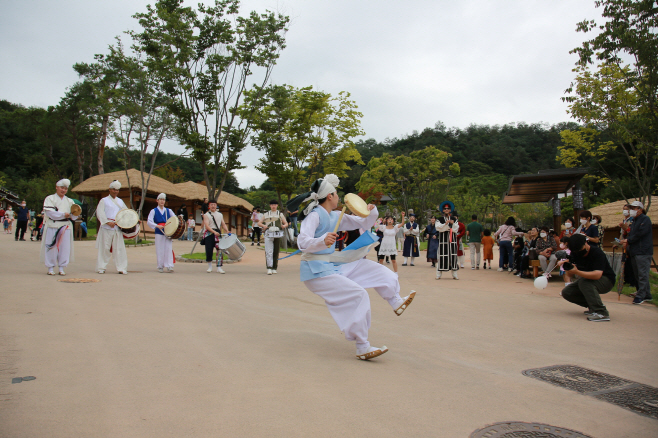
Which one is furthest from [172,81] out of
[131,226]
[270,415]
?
[270,415]

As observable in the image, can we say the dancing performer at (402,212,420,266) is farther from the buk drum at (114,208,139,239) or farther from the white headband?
the white headband

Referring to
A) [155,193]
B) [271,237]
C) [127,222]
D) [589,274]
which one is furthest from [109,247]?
[155,193]

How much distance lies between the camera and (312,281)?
4.88m

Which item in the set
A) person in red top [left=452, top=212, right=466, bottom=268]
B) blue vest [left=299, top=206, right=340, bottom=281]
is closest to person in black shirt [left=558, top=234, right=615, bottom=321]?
blue vest [left=299, top=206, right=340, bottom=281]

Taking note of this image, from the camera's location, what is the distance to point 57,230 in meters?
9.81

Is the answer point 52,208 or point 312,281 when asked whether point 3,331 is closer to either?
point 312,281

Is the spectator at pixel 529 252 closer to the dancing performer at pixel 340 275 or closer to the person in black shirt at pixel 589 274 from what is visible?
the person in black shirt at pixel 589 274

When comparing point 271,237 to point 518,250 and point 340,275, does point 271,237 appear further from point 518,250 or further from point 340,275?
point 340,275

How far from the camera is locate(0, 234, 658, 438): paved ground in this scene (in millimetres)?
3033

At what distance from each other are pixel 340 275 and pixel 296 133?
2093 cm

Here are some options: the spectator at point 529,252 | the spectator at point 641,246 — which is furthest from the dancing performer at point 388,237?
the spectator at point 641,246

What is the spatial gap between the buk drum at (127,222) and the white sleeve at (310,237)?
24.3ft

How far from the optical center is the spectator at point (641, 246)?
27.1 feet

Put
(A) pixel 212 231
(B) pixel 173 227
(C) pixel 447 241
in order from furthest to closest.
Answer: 1. (A) pixel 212 231
2. (C) pixel 447 241
3. (B) pixel 173 227
